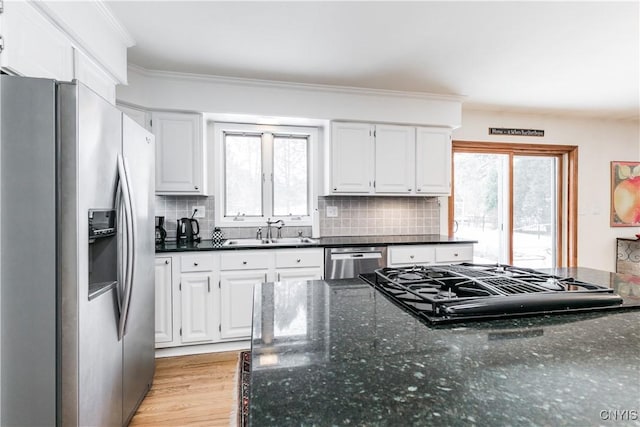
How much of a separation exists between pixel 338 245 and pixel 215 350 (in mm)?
1423

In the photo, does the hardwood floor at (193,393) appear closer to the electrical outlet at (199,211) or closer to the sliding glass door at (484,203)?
the electrical outlet at (199,211)

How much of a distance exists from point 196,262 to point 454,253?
2.47 m

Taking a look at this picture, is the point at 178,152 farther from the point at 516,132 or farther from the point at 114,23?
the point at 516,132

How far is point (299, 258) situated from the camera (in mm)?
2844

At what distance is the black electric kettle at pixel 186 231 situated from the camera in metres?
3.01

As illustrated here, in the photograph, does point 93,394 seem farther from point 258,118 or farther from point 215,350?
point 258,118

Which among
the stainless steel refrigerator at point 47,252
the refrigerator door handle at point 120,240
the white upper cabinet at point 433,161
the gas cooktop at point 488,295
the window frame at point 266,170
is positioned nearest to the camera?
the gas cooktop at point 488,295

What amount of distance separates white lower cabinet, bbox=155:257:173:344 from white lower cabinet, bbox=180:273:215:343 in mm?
98

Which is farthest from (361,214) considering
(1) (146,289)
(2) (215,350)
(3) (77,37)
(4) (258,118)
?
(3) (77,37)

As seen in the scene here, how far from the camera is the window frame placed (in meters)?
3.30

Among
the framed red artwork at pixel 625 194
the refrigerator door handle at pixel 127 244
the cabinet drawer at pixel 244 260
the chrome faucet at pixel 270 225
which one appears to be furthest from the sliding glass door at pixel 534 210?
the refrigerator door handle at pixel 127 244

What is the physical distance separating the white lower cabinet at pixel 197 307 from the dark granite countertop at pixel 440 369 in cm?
191

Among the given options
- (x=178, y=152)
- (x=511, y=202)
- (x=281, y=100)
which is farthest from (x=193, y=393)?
(x=511, y=202)

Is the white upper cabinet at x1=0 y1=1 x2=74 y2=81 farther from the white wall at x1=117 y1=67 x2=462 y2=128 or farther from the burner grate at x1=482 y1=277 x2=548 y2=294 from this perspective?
the burner grate at x1=482 y1=277 x2=548 y2=294
